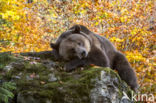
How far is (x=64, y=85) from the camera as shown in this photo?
3.25m

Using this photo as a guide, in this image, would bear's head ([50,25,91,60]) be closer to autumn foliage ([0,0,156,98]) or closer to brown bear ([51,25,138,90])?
brown bear ([51,25,138,90])

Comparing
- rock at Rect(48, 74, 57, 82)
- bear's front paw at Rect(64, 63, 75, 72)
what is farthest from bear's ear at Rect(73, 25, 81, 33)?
rock at Rect(48, 74, 57, 82)

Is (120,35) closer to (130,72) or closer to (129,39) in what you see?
(129,39)

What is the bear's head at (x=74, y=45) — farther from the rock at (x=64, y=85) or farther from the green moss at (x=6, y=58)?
the green moss at (x=6, y=58)

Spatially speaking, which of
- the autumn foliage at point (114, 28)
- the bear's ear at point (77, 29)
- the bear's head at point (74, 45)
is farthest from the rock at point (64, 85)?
the autumn foliage at point (114, 28)

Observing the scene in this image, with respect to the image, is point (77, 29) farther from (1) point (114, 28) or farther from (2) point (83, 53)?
(1) point (114, 28)

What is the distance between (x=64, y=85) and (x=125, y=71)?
197 cm

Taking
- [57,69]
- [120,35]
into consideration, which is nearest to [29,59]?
[57,69]

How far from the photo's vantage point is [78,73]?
3.60 metres

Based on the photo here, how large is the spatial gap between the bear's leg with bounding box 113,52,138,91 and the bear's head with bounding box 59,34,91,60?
41.4 inches

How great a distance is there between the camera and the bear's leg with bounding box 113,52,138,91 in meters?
4.67

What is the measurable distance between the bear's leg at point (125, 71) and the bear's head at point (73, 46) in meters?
1.05

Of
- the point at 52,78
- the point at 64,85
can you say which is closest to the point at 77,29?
the point at 52,78

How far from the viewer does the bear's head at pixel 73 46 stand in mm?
3991
